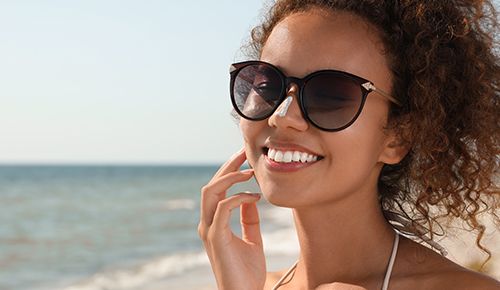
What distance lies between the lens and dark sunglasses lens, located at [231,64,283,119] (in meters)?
3.62

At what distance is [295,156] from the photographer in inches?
139

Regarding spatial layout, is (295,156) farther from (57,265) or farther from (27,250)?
(27,250)

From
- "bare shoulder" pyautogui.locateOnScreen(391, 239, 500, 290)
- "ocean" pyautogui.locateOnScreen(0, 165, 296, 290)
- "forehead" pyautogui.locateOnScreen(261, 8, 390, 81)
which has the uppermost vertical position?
"forehead" pyautogui.locateOnScreen(261, 8, 390, 81)

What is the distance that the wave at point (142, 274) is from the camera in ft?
50.6

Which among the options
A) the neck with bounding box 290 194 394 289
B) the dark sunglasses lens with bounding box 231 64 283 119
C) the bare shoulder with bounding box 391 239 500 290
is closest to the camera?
the bare shoulder with bounding box 391 239 500 290

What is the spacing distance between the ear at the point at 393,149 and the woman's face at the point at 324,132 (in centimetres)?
3

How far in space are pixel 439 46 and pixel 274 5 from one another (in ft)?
2.95

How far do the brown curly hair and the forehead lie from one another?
55 mm

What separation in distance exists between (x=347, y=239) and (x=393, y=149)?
45 centimetres

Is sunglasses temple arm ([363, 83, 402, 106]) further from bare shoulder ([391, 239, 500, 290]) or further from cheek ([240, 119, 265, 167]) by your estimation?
bare shoulder ([391, 239, 500, 290])

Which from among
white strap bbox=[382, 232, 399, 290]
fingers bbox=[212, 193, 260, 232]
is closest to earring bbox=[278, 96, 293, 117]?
fingers bbox=[212, 193, 260, 232]

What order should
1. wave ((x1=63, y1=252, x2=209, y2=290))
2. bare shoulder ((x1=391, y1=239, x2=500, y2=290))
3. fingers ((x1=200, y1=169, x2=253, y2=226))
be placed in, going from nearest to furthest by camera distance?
1. bare shoulder ((x1=391, y1=239, x2=500, y2=290))
2. fingers ((x1=200, y1=169, x2=253, y2=226))
3. wave ((x1=63, y1=252, x2=209, y2=290))

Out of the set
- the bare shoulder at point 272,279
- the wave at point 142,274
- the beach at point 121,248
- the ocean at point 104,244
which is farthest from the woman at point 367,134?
the wave at point 142,274

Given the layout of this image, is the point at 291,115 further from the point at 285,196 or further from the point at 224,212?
the point at 224,212
